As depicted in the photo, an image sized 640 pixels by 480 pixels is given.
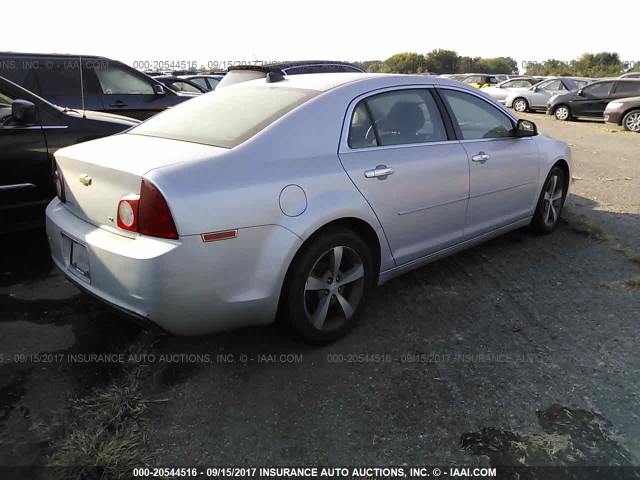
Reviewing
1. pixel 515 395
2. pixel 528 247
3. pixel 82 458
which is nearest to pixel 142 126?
pixel 82 458

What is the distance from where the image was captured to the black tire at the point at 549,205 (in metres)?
4.87

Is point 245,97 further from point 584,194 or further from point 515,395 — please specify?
point 584,194

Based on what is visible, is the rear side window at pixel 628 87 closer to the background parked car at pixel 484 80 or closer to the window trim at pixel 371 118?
the background parked car at pixel 484 80

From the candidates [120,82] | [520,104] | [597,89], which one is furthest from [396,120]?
[520,104]

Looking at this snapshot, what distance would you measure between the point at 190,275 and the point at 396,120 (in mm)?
1782

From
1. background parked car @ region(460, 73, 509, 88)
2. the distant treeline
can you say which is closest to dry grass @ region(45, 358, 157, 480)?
background parked car @ region(460, 73, 509, 88)

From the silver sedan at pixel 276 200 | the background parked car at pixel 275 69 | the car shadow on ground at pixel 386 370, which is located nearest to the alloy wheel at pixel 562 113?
the background parked car at pixel 275 69

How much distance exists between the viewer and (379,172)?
3.14 meters

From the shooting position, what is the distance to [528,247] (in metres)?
4.78

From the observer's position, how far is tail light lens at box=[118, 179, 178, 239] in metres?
2.39

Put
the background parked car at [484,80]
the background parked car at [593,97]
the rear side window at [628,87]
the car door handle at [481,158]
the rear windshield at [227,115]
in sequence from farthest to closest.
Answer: the background parked car at [484,80]
the background parked car at [593,97]
the rear side window at [628,87]
the car door handle at [481,158]
the rear windshield at [227,115]

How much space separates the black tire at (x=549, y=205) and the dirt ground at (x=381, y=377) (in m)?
0.85

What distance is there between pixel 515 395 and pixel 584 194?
4.82m

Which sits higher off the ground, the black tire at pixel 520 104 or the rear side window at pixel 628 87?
the rear side window at pixel 628 87
